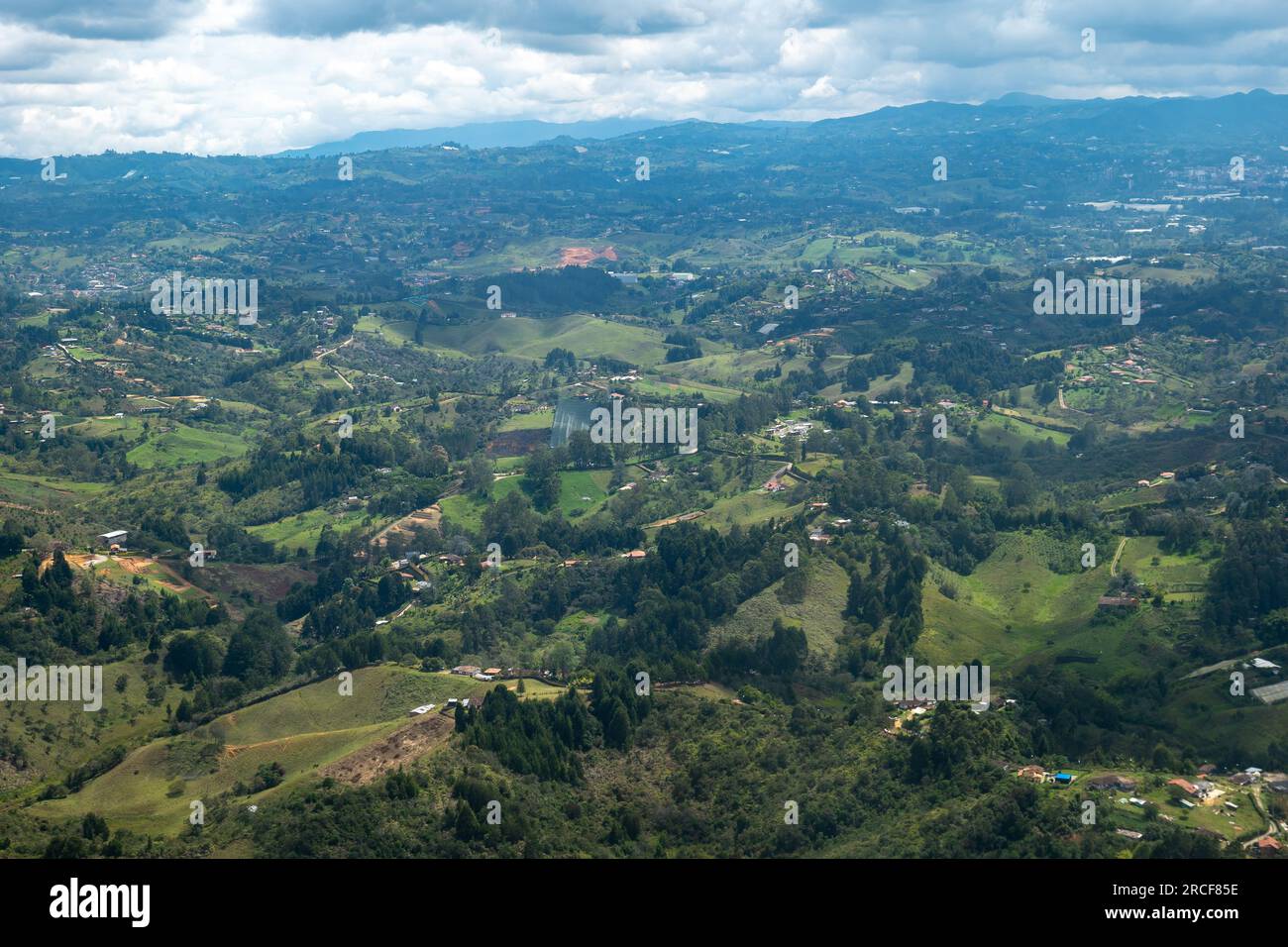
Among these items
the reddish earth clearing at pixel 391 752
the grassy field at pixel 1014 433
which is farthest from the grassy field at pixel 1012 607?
the grassy field at pixel 1014 433

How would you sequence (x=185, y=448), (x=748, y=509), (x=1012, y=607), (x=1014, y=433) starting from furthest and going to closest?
(x=185, y=448), (x=1014, y=433), (x=748, y=509), (x=1012, y=607)

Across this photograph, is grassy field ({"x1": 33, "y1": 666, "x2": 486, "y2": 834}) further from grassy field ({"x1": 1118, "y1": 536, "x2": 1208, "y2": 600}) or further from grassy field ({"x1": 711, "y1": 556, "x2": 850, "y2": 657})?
grassy field ({"x1": 1118, "y1": 536, "x2": 1208, "y2": 600})

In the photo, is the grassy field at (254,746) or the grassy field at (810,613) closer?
the grassy field at (254,746)

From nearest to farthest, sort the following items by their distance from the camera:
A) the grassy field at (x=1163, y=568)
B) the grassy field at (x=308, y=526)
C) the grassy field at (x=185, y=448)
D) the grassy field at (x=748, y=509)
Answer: the grassy field at (x=1163, y=568)
the grassy field at (x=748, y=509)
the grassy field at (x=308, y=526)
the grassy field at (x=185, y=448)

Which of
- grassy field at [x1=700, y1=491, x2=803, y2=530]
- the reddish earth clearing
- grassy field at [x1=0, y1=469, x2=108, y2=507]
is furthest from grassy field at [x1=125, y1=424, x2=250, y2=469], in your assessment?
the reddish earth clearing

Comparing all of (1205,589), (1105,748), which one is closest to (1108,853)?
(1105,748)

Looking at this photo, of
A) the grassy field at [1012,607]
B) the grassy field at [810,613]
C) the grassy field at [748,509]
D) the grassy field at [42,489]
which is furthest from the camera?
the grassy field at [42,489]

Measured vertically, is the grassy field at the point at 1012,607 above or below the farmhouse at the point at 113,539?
below

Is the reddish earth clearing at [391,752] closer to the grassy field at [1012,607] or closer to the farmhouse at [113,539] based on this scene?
the grassy field at [1012,607]

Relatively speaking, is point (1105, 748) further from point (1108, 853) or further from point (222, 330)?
point (222, 330)

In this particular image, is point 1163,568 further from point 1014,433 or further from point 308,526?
point 308,526

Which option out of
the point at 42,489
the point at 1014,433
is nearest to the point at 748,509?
the point at 1014,433
